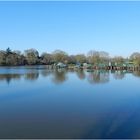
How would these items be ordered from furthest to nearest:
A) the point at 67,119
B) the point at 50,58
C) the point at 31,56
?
the point at 50,58, the point at 31,56, the point at 67,119

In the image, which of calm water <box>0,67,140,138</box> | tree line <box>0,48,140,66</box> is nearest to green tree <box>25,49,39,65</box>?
tree line <box>0,48,140,66</box>

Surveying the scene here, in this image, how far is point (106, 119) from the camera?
23.7 ft

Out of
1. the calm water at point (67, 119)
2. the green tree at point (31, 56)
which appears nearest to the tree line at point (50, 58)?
the green tree at point (31, 56)

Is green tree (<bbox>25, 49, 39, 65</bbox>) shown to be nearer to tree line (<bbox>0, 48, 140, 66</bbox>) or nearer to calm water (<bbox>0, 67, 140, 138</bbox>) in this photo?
tree line (<bbox>0, 48, 140, 66</bbox>)

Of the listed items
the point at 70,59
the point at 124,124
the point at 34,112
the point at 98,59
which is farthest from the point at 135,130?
the point at 70,59

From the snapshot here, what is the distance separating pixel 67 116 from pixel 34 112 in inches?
45.9

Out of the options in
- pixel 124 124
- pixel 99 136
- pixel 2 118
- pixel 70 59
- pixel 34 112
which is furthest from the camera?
pixel 70 59

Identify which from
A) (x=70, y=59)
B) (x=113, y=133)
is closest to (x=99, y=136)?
(x=113, y=133)

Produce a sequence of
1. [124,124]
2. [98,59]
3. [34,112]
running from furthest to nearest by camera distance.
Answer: [98,59]
[34,112]
[124,124]

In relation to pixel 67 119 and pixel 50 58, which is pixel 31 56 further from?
pixel 67 119

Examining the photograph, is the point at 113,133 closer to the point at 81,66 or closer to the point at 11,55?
the point at 81,66

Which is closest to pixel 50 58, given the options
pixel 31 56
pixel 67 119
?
pixel 31 56

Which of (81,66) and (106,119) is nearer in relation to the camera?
(106,119)

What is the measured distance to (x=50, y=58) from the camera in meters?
68.1
